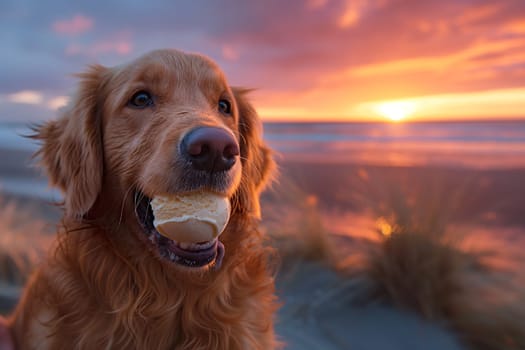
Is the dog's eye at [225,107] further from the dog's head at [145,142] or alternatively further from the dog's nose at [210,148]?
the dog's nose at [210,148]

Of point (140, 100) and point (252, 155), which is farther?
point (252, 155)

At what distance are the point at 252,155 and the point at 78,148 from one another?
98cm

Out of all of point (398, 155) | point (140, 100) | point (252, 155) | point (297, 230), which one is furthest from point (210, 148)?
point (398, 155)

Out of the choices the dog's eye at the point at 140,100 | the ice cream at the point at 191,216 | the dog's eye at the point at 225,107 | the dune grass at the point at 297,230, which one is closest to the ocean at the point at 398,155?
the dune grass at the point at 297,230

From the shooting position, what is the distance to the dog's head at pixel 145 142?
1827 mm

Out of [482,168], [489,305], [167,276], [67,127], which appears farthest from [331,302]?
[482,168]

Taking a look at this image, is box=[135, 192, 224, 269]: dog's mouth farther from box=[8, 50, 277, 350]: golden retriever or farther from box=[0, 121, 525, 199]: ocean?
box=[0, 121, 525, 199]: ocean

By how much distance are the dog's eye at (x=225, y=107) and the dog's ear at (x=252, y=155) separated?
0.62 feet

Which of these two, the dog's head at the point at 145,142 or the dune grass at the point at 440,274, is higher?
the dog's head at the point at 145,142

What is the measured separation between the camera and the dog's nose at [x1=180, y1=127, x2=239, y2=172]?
1.71m

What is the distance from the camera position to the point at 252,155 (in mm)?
2623

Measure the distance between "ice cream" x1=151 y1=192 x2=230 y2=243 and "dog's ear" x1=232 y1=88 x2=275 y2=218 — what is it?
1.86 ft

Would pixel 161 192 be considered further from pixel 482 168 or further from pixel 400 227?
pixel 482 168

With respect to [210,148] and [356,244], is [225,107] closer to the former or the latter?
[210,148]
